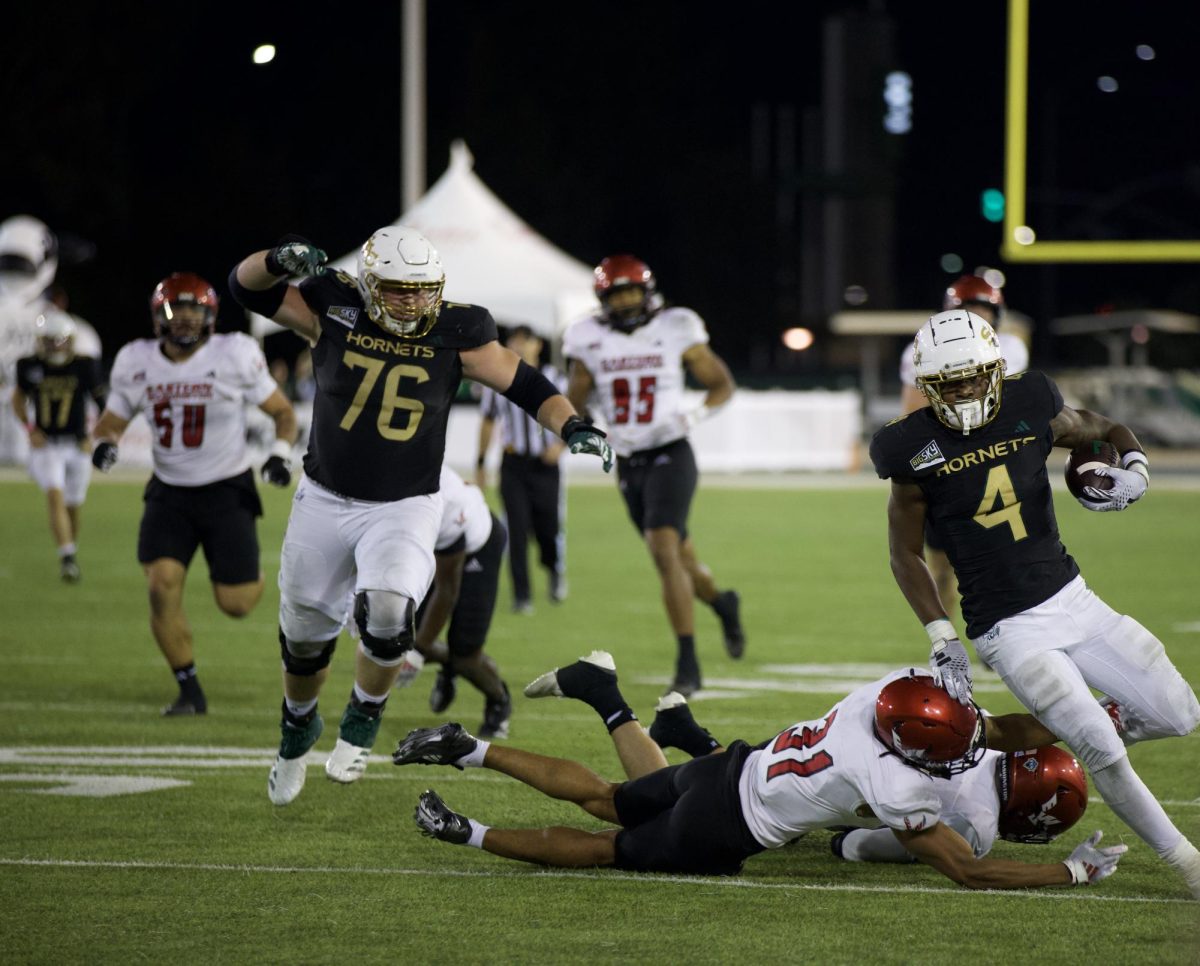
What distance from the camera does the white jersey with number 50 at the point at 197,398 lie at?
820 cm

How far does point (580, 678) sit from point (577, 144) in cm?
4689

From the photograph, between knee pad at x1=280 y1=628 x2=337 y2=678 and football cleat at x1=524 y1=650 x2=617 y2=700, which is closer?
football cleat at x1=524 y1=650 x2=617 y2=700

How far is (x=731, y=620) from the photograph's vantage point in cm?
973

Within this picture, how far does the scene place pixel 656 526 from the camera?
29.0 feet

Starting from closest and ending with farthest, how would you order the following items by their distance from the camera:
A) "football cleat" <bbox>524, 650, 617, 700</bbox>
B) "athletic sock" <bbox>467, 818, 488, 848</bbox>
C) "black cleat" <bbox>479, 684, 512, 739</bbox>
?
"athletic sock" <bbox>467, 818, 488, 848</bbox> < "football cleat" <bbox>524, 650, 617, 700</bbox> < "black cleat" <bbox>479, 684, 512, 739</bbox>

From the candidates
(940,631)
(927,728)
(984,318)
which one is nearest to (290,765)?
(940,631)

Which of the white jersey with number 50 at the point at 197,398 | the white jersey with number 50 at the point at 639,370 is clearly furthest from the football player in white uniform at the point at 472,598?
the white jersey with number 50 at the point at 639,370

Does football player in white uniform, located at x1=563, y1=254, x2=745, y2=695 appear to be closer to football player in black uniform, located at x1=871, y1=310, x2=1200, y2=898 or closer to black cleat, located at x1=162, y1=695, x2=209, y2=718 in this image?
black cleat, located at x1=162, y1=695, x2=209, y2=718

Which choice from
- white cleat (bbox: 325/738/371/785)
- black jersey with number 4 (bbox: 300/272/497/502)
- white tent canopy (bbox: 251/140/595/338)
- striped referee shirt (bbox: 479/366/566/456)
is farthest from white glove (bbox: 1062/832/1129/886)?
white tent canopy (bbox: 251/140/595/338)

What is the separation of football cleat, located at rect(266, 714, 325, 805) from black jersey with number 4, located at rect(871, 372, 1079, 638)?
228 centimetres

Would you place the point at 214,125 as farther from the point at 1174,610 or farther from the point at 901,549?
the point at 901,549

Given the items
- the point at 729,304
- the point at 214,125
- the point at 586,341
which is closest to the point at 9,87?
the point at 214,125

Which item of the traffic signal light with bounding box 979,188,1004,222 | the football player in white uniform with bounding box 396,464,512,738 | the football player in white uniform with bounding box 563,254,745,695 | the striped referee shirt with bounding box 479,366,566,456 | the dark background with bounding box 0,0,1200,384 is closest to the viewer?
the football player in white uniform with bounding box 396,464,512,738

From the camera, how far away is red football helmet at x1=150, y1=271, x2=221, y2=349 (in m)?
8.14
